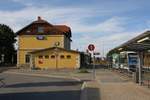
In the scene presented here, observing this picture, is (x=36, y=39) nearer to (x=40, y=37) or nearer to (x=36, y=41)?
(x=36, y=41)

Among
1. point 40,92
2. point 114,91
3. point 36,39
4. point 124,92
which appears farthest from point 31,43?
point 124,92

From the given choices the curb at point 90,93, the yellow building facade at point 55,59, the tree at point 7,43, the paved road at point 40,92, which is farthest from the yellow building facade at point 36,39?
the curb at point 90,93

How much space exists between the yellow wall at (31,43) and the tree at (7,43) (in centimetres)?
2198

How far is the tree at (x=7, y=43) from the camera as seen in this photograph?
358 ft

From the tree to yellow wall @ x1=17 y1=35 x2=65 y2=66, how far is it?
2198cm

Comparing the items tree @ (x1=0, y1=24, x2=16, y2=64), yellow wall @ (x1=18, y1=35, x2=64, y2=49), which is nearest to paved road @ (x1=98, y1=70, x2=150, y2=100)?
yellow wall @ (x1=18, y1=35, x2=64, y2=49)

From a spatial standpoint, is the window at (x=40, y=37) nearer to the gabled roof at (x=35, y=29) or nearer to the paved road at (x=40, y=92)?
the gabled roof at (x=35, y=29)

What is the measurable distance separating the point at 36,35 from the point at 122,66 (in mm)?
36931

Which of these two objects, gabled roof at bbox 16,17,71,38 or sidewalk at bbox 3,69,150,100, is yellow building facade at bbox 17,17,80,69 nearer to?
gabled roof at bbox 16,17,71,38

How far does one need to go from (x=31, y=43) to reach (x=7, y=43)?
2864 centimetres

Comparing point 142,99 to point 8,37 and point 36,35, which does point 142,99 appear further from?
point 8,37

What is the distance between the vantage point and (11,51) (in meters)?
110

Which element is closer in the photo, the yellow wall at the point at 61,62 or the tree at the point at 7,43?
the yellow wall at the point at 61,62

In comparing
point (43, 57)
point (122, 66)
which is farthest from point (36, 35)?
point (122, 66)
